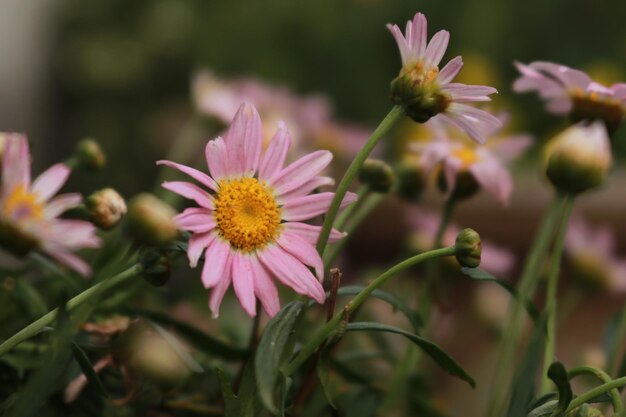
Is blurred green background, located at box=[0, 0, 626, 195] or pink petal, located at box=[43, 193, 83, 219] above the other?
blurred green background, located at box=[0, 0, 626, 195]

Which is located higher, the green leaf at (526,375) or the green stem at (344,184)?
the green stem at (344,184)

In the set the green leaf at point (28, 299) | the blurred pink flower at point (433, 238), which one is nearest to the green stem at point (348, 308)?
the green leaf at point (28, 299)

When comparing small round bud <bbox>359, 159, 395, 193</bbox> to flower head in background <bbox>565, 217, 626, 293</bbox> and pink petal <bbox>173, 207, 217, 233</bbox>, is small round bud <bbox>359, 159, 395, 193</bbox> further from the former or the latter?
flower head in background <bbox>565, 217, 626, 293</bbox>

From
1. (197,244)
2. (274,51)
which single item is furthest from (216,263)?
(274,51)

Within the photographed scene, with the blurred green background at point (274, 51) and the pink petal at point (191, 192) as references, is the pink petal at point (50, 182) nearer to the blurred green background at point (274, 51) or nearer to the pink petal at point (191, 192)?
the pink petal at point (191, 192)

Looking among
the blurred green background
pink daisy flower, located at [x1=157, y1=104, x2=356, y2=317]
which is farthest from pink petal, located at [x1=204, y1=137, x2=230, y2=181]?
the blurred green background

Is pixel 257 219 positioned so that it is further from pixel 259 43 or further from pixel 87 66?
pixel 87 66
